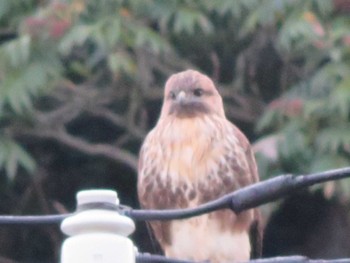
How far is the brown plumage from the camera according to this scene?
5539 mm

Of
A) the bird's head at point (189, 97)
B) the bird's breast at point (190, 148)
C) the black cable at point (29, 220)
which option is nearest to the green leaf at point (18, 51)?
the bird's head at point (189, 97)

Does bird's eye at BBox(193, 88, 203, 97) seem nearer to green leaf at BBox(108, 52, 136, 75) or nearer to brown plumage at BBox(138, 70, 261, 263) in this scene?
brown plumage at BBox(138, 70, 261, 263)

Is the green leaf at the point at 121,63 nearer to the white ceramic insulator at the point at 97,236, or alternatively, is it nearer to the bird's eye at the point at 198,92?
the bird's eye at the point at 198,92

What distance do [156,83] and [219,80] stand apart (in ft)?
0.96

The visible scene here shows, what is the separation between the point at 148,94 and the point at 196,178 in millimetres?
1735

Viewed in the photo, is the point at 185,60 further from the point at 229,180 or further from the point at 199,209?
the point at 199,209

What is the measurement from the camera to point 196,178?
18.1 feet

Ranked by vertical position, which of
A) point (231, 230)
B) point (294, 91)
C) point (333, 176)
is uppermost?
point (294, 91)

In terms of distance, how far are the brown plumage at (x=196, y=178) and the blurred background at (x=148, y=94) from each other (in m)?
0.75

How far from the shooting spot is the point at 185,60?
7105 mm

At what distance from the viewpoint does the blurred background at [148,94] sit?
652 centimetres

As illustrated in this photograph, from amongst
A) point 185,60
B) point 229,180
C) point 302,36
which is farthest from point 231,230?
point 185,60

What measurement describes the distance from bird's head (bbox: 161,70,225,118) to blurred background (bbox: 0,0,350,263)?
65 cm

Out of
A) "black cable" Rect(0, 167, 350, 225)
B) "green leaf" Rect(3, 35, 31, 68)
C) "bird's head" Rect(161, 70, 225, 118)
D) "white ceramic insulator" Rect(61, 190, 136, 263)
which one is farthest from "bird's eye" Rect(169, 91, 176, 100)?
"white ceramic insulator" Rect(61, 190, 136, 263)
